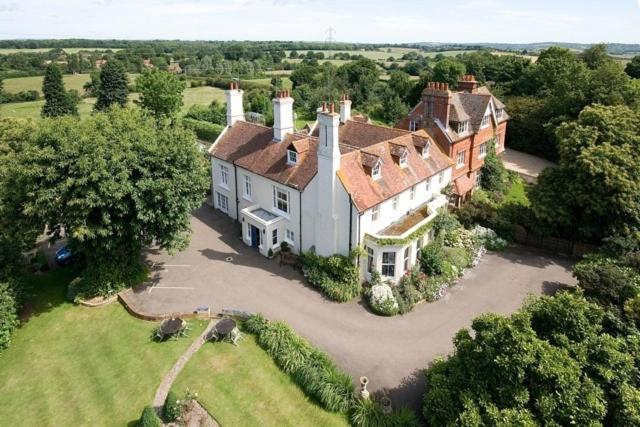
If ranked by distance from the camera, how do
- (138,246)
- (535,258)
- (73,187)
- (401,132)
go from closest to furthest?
1. (73,187)
2. (138,246)
3. (535,258)
4. (401,132)

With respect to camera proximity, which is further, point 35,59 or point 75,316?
point 35,59

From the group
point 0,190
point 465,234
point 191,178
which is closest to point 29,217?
point 0,190

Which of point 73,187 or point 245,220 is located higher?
point 73,187

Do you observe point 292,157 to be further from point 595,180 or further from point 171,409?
point 595,180

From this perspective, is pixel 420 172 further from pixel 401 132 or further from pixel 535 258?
pixel 535 258

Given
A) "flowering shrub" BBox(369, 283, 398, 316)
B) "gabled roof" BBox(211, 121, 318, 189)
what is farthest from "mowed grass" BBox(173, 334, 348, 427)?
"gabled roof" BBox(211, 121, 318, 189)

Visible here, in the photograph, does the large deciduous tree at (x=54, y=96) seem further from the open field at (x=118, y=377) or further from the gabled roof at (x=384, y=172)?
the gabled roof at (x=384, y=172)
